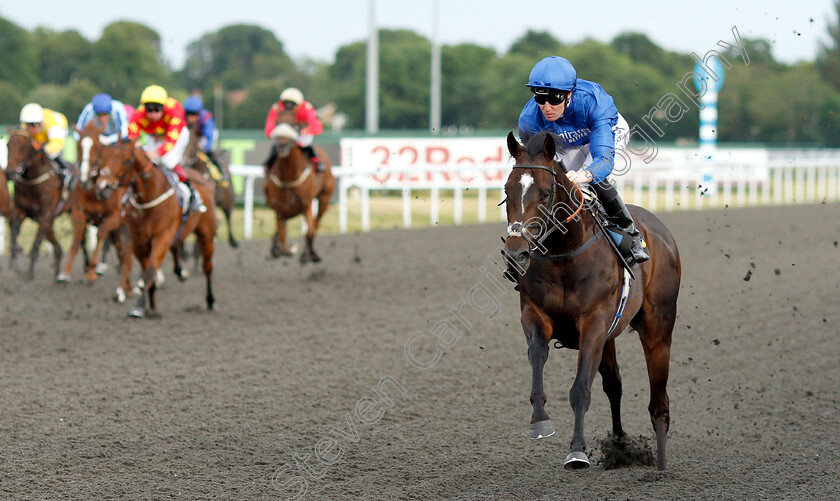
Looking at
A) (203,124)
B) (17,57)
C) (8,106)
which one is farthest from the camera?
(17,57)

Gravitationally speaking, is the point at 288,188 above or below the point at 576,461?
above

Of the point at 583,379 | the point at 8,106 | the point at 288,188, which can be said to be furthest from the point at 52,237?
the point at 8,106

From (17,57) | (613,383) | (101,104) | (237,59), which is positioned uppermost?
(237,59)

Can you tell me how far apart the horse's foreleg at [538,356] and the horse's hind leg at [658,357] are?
778 millimetres

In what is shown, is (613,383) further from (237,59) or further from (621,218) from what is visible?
(237,59)

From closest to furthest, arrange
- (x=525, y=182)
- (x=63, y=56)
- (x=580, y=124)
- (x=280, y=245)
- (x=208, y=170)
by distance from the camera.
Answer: (x=525, y=182), (x=580, y=124), (x=280, y=245), (x=208, y=170), (x=63, y=56)

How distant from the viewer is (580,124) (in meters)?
4.32

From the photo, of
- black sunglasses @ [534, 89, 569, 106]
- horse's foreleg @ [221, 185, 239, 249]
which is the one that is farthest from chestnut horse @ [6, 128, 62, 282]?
black sunglasses @ [534, 89, 569, 106]

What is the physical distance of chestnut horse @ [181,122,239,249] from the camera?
1058 centimetres

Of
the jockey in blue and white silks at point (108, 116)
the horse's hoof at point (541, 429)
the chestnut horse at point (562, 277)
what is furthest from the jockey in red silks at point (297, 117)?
the horse's hoof at point (541, 429)

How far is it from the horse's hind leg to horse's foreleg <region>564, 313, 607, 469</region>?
685 mm

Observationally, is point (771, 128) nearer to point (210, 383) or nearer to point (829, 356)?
point (829, 356)

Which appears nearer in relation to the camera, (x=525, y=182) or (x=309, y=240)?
(x=525, y=182)

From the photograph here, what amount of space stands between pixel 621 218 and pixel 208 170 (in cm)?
752
